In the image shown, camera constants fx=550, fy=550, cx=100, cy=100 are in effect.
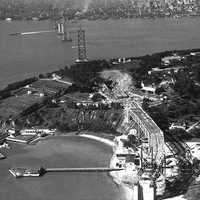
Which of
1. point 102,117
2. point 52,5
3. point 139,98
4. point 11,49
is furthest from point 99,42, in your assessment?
point 52,5

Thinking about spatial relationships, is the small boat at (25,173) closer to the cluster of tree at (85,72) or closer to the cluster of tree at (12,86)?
the cluster of tree at (12,86)

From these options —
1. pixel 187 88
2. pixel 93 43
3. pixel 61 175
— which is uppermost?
pixel 187 88

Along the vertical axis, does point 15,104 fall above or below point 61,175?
above

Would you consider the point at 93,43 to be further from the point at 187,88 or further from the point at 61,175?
the point at 61,175

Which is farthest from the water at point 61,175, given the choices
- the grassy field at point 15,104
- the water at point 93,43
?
the water at point 93,43

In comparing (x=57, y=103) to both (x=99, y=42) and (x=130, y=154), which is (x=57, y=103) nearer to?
Answer: (x=130, y=154)

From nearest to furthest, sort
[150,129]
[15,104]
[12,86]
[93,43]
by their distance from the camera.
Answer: [150,129] → [15,104] → [12,86] → [93,43]

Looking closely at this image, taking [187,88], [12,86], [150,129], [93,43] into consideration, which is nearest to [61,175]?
[150,129]
